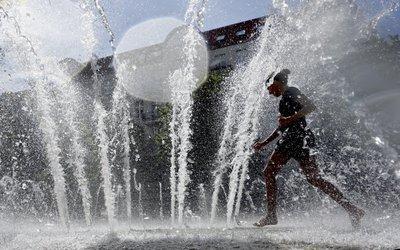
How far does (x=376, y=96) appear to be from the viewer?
18.0 meters

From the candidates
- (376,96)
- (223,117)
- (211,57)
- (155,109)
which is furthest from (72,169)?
(211,57)

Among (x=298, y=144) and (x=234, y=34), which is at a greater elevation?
(x=234, y=34)

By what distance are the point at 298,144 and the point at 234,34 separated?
39.2 metres

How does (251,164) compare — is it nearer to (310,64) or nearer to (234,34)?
(310,64)

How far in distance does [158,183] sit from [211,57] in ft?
A: 66.7

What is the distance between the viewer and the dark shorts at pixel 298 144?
4.79 meters

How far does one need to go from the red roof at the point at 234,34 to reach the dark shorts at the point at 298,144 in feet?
123

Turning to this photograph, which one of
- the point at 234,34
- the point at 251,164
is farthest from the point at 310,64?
the point at 234,34

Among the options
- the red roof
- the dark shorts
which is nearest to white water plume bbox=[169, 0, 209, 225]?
the dark shorts

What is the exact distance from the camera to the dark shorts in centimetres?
479

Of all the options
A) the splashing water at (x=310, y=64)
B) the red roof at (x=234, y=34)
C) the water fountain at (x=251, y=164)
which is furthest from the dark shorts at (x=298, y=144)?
the red roof at (x=234, y=34)

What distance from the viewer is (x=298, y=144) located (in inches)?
189

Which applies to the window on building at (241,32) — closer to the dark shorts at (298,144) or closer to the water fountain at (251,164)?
the water fountain at (251,164)

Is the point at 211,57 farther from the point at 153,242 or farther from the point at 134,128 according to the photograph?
the point at 153,242
